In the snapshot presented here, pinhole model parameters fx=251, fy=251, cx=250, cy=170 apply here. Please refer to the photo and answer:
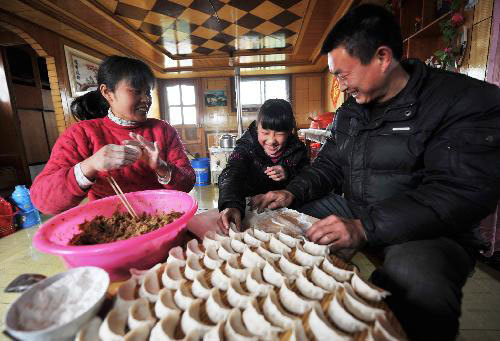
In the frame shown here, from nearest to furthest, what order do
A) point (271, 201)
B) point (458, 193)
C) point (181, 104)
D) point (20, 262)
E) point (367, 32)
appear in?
point (458, 193) < point (367, 32) < point (271, 201) < point (20, 262) < point (181, 104)

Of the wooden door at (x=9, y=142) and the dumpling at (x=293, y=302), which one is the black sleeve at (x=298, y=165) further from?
the wooden door at (x=9, y=142)

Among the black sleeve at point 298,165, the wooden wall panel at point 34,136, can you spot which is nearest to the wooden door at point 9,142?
the wooden wall panel at point 34,136

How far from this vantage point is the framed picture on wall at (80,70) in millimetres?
5105

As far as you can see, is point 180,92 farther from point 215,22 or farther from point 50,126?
point 215,22

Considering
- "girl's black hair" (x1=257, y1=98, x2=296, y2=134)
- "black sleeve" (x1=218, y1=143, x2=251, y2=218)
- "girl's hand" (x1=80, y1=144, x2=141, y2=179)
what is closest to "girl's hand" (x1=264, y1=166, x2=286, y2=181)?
"black sleeve" (x1=218, y1=143, x2=251, y2=218)

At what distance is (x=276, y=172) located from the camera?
210cm

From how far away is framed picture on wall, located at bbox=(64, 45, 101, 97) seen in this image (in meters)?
5.11

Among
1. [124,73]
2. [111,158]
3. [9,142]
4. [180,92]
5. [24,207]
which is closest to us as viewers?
[111,158]

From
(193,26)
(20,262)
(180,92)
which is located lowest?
(20,262)

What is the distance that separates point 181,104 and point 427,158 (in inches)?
395

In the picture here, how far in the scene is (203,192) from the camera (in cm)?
561

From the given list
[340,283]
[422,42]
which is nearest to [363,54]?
[340,283]

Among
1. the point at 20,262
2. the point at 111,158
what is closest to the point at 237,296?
the point at 111,158

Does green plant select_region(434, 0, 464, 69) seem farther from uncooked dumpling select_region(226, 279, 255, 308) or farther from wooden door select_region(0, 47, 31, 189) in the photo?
wooden door select_region(0, 47, 31, 189)
